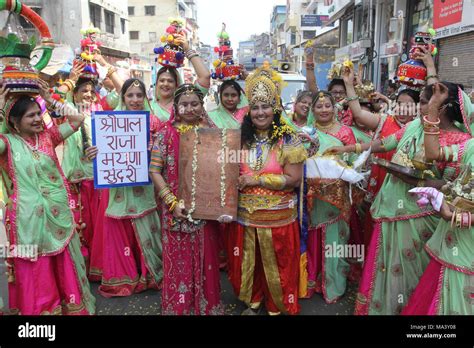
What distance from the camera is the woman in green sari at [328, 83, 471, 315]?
2.94 meters

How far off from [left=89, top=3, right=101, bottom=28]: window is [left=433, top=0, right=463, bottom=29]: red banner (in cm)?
1839

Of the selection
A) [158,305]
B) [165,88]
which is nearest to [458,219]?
[158,305]

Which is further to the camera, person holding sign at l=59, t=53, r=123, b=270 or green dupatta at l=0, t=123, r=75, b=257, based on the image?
person holding sign at l=59, t=53, r=123, b=270

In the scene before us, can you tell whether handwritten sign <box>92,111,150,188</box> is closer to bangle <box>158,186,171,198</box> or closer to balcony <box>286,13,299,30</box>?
bangle <box>158,186,171,198</box>

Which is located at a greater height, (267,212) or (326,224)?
(267,212)

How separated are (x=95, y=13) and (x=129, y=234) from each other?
22943mm

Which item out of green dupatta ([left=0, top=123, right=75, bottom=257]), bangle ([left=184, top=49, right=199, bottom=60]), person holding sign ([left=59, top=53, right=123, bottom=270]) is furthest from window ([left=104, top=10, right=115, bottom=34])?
green dupatta ([left=0, top=123, right=75, bottom=257])

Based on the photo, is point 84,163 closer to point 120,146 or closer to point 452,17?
point 120,146

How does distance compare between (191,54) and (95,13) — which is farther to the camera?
(95,13)

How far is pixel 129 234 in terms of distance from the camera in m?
4.10

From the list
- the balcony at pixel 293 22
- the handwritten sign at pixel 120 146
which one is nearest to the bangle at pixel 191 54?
the handwritten sign at pixel 120 146

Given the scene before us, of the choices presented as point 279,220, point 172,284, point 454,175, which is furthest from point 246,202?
point 454,175

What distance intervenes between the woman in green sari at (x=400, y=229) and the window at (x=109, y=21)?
25.3 meters

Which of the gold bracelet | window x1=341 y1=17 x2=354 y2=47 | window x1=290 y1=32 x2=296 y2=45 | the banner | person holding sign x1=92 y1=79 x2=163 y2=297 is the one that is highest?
window x1=290 y1=32 x2=296 y2=45
